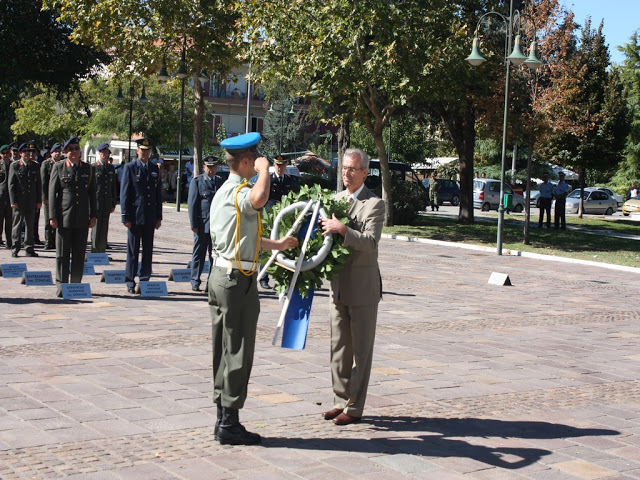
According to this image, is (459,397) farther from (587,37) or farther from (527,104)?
(587,37)

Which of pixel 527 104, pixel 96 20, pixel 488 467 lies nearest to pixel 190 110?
pixel 96 20

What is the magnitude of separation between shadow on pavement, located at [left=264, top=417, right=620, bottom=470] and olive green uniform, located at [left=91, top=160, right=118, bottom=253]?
35.0 feet

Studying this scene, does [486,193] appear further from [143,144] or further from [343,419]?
[343,419]

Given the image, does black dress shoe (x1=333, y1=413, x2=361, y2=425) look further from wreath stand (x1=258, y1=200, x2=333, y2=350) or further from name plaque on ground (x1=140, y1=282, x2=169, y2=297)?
name plaque on ground (x1=140, y1=282, x2=169, y2=297)

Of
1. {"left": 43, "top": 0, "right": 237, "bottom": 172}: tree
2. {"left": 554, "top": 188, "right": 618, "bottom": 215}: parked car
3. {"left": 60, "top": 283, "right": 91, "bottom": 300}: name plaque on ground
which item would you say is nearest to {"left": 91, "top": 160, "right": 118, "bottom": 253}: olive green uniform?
{"left": 60, "top": 283, "right": 91, "bottom": 300}: name plaque on ground

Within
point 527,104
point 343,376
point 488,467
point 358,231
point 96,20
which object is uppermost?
point 96,20

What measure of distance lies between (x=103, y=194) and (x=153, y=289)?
4544 mm

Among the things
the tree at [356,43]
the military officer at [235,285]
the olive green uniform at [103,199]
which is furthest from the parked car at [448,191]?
the military officer at [235,285]

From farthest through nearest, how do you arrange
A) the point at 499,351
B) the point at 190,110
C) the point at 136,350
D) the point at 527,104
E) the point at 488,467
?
1. the point at 190,110
2. the point at 527,104
3. the point at 499,351
4. the point at 136,350
5. the point at 488,467

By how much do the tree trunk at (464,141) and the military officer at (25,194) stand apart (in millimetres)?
18760

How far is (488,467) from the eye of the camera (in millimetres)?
5551

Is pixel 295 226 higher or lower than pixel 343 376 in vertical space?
higher

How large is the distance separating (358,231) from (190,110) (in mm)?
52193

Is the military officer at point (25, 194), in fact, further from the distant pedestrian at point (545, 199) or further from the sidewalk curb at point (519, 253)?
the distant pedestrian at point (545, 199)
